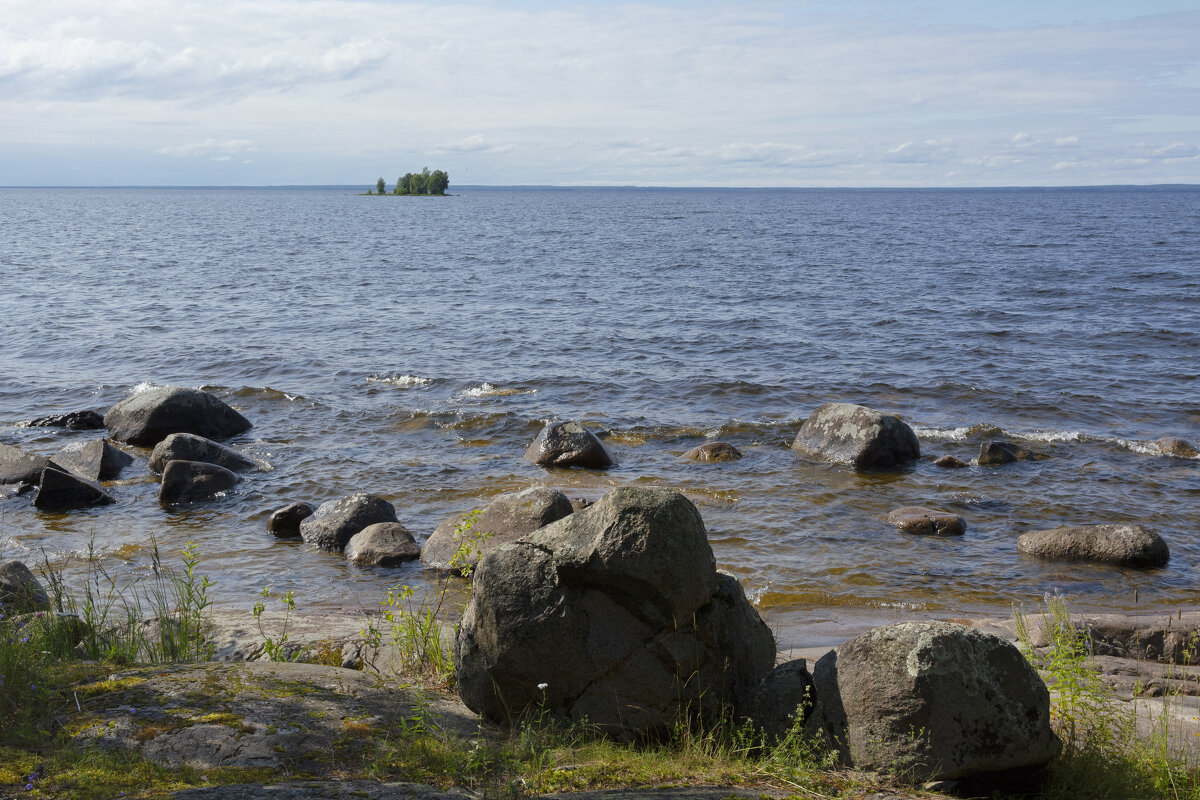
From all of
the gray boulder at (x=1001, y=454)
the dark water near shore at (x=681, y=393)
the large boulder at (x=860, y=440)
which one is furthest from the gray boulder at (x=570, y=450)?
the gray boulder at (x=1001, y=454)

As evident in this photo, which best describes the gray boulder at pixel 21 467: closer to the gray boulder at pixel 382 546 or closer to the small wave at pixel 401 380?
the gray boulder at pixel 382 546

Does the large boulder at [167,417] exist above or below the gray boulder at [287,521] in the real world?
above

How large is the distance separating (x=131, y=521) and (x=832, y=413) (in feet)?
39.1

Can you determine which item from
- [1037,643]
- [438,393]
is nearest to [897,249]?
[438,393]

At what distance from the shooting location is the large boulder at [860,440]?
1517 cm

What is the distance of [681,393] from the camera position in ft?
66.4

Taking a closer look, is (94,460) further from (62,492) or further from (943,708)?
(943,708)

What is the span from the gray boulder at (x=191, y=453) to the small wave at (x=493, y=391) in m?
6.12

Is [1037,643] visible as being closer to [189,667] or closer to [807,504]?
[807,504]

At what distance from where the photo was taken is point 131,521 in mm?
12789

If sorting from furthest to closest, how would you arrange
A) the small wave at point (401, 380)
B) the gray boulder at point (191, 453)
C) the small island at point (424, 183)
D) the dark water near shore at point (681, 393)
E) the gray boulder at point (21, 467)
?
the small island at point (424, 183)
the small wave at point (401, 380)
the gray boulder at point (191, 453)
the gray boulder at point (21, 467)
the dark water near shore at point (681, 393)

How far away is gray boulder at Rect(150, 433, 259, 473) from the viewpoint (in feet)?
48.3

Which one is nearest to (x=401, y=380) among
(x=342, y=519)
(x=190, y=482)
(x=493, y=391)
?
(x=493, y=391)

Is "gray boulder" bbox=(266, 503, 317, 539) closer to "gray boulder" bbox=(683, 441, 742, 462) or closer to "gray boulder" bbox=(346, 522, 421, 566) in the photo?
"gray boulder" bbox=(346, 522, 421, 566)
